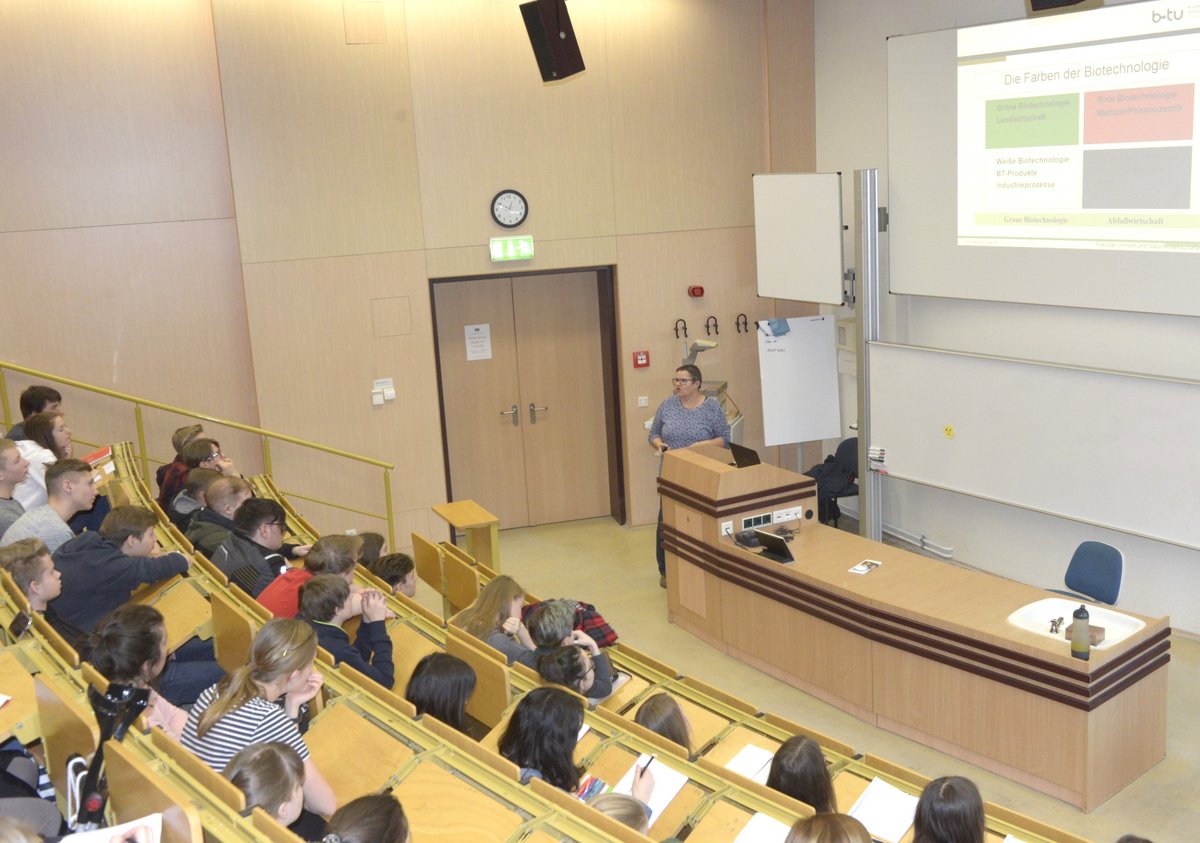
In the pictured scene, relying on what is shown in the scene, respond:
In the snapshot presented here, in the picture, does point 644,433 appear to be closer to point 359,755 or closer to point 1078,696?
point 1078,696

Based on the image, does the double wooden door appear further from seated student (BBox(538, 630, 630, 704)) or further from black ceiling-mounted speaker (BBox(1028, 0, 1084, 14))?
seated student (BBox(538, 630, 630, 704))

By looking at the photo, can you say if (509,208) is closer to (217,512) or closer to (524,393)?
(524,393)

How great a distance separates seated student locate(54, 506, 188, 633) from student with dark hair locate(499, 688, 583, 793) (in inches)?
82.1

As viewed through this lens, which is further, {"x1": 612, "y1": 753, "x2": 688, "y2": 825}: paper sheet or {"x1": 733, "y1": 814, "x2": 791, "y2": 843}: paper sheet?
{"x1": 612, "y1": 753, "x2": 688, "y2": 825}: paper sheet

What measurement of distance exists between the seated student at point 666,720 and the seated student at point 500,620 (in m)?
0.93

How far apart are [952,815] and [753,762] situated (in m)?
1.15

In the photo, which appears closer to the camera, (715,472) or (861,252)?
(715,472)

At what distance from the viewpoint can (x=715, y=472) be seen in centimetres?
686

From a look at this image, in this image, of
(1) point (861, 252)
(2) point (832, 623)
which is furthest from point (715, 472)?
(1) point (861, 252)

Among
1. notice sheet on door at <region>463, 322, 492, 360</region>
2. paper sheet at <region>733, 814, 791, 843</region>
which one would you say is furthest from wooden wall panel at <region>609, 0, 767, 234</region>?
paper sheet at <region>733, 814, 791, 843</region>

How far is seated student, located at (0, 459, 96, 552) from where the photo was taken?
16.5ft

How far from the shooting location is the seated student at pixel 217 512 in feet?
18.7

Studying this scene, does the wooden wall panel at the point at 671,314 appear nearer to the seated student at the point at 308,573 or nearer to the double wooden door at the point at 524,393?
the double wooden door at the point at 524,393

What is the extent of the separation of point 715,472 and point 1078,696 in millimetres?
2573
